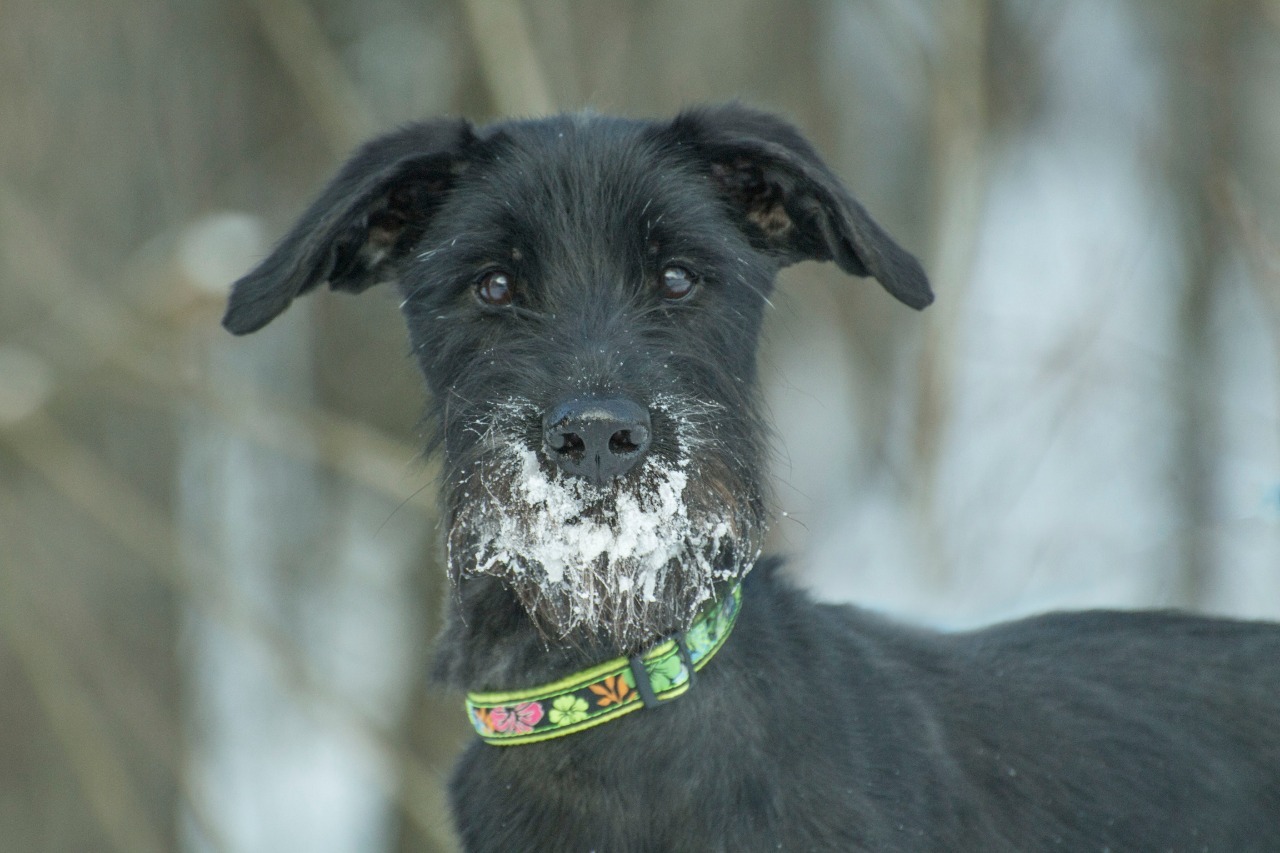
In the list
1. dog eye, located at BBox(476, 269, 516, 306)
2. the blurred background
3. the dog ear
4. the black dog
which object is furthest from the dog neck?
the blurred background

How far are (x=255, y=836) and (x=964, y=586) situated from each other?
189 inches

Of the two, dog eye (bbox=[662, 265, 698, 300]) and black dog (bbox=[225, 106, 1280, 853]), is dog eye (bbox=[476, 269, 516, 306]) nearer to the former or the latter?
black dog (bbox=[225, 106, 1280, 853])

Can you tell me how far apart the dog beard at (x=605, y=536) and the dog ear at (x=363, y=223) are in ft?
1.76

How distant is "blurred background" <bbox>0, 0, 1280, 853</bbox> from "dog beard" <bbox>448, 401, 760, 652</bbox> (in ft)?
9.59

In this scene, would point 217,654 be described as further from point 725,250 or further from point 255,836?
point 725,250

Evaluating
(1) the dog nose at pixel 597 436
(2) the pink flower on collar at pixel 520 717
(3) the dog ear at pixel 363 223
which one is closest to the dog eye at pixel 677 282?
(1) the dog nose at pixel 597 436

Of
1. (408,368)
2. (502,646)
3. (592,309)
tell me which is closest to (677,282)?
(592,309)

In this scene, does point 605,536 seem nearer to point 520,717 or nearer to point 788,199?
point 520,717

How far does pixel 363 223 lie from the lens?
3014mm

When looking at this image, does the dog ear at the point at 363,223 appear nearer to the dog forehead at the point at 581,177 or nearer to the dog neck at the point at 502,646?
the dog forehead at the point at 581,177

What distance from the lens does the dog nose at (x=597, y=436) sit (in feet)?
7.81

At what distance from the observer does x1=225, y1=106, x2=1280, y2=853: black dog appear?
2523 mm

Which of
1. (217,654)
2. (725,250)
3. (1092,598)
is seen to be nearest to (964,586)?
(1092,598)

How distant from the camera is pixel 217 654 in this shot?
9.34m
